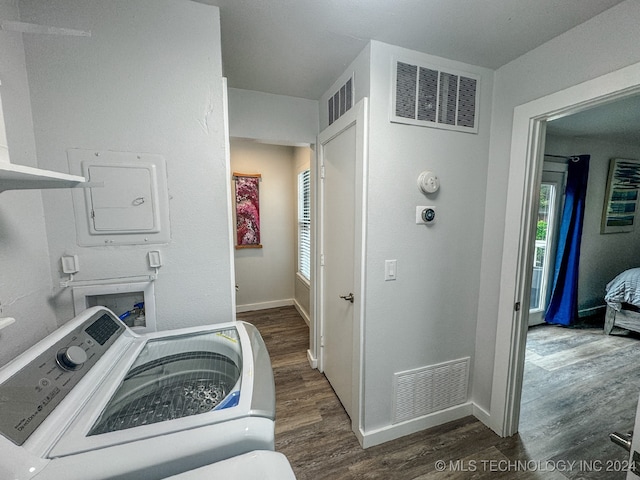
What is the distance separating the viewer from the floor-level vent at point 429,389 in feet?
5.77

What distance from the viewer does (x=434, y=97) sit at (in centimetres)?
161

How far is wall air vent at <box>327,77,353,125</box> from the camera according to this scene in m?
1.73

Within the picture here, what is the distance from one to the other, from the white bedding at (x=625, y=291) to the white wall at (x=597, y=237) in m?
0.47

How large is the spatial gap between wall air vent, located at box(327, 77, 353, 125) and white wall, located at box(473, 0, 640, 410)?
98 centimetres

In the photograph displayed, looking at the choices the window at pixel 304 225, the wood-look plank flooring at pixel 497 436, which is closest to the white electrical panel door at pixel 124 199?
the wood-look plank flooring at pixel 497 436

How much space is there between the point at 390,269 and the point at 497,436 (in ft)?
4.54

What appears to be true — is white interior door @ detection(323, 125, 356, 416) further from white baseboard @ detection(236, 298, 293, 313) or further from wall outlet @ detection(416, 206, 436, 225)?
white baseboard @ detection(236, 298, 293, 313)

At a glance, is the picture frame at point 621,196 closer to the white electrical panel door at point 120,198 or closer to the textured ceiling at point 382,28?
the textured ceiling at point 382,28

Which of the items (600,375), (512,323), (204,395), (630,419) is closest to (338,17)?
(204,395)

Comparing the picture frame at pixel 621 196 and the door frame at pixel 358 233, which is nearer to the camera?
the door frame at pixel 358 233

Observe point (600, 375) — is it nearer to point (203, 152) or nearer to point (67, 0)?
point (203, 152)

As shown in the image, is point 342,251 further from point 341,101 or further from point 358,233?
point 341,101

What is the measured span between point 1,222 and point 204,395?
3.00ft

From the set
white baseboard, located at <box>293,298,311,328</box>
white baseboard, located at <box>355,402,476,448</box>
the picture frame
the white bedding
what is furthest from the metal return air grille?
the picture frame
